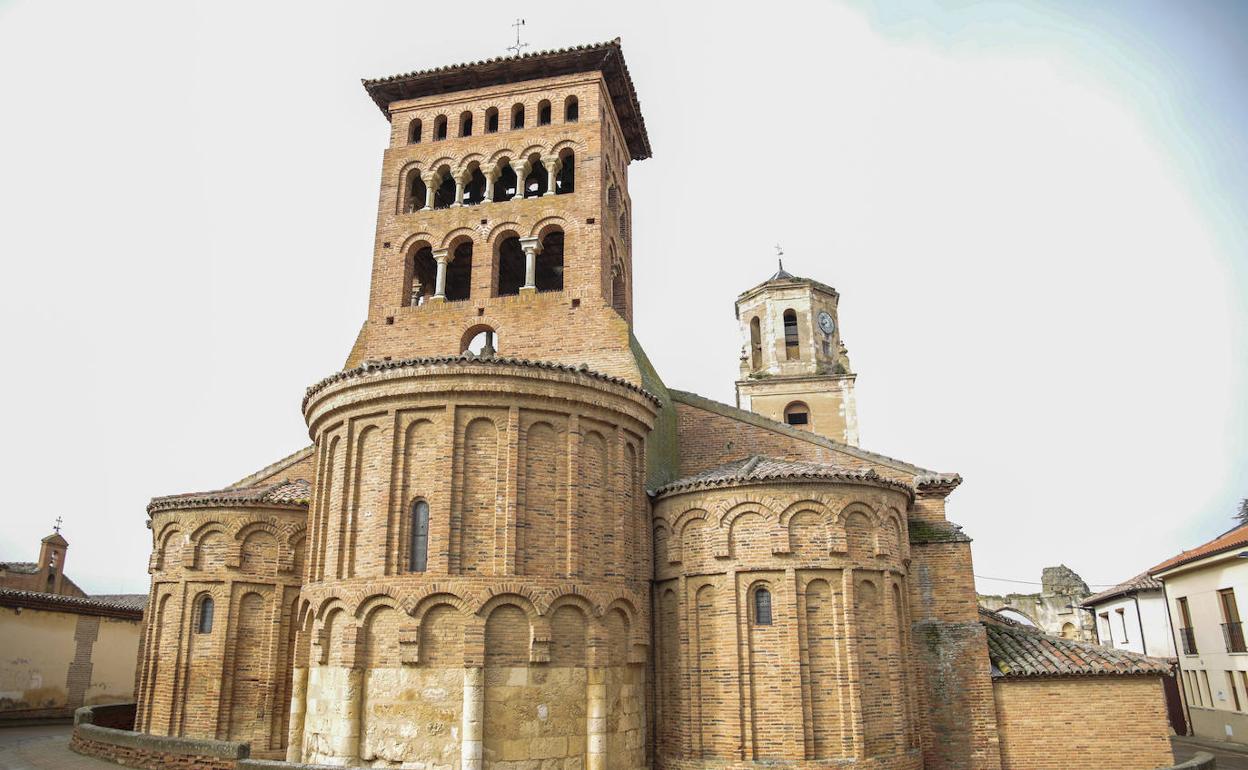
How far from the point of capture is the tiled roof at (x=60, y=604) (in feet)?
87.4

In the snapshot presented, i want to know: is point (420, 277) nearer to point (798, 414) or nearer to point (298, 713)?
point (298, 713)

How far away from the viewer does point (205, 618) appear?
18.7 m

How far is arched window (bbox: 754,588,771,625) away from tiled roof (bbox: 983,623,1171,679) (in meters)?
5.78

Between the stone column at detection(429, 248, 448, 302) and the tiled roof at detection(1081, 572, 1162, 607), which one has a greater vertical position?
the stone column at detection(429, 248, 448, 302)

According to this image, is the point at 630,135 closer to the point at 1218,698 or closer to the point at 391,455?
the point at 391,455

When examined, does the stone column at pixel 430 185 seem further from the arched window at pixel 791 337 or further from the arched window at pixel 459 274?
the arched window at pixel 791 337

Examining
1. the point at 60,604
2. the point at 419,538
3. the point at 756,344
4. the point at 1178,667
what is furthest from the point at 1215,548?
the point at 60,604

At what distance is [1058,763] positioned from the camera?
1728 cm

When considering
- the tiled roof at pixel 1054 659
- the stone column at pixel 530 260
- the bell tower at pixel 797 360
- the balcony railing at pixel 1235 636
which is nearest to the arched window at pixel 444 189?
the stone column at pixel 530 260

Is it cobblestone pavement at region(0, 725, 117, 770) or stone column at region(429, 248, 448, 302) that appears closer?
cobblestone pavement at region(0, 725, 117, 770)

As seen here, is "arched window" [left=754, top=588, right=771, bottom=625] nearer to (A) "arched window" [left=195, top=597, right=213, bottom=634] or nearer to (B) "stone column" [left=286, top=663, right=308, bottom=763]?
(B) "stone column" [left=286, top=663, right=308, bottom=763]

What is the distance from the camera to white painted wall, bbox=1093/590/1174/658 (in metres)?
31.3

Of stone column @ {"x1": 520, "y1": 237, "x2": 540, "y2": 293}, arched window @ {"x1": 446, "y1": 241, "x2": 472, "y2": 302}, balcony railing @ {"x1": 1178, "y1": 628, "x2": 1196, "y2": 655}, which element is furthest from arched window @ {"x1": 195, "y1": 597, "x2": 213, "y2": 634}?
balcony railing @ {"x1": 1178, "y1": 628, "x2": 1196, "y2": 655}

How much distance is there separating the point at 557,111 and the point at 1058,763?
19.9 metres
